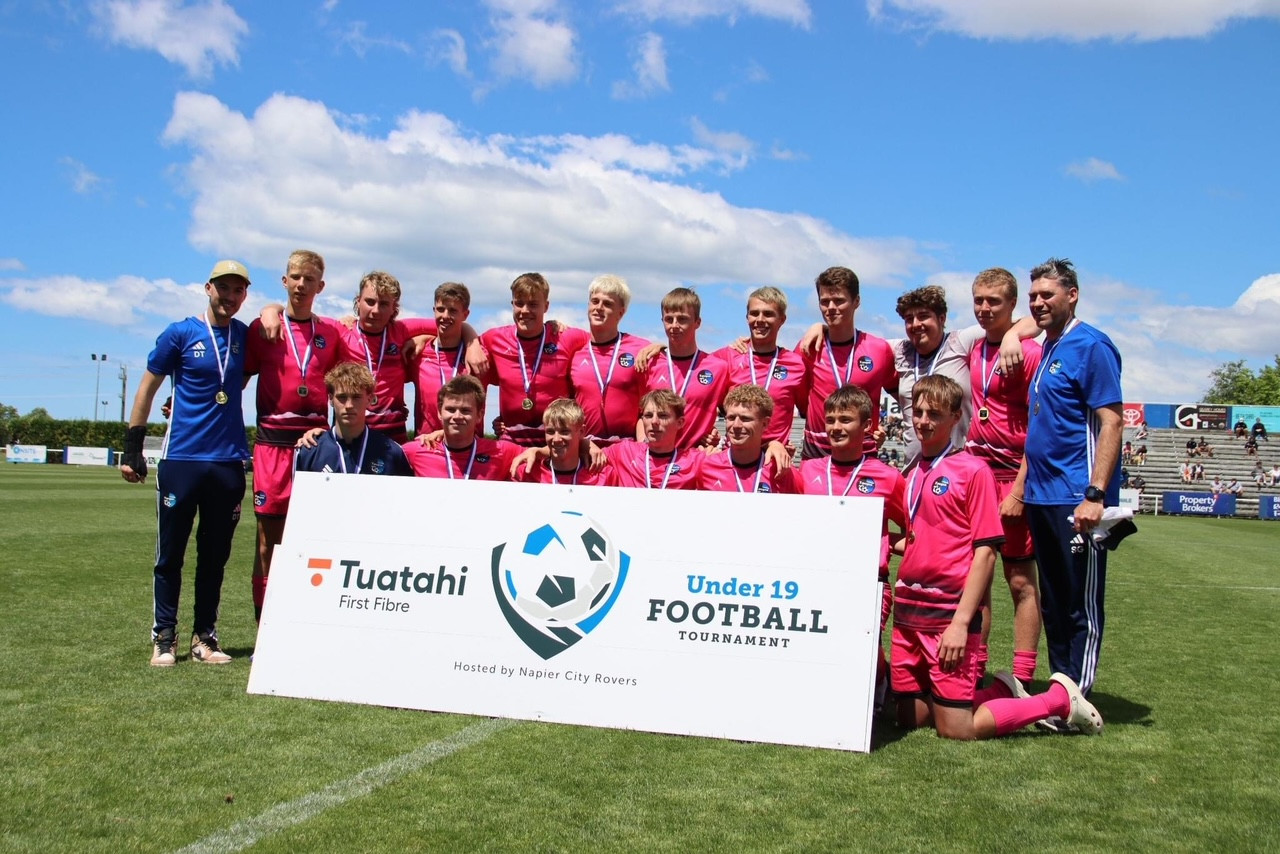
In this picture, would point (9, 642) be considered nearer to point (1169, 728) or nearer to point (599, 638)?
point (599, 638)

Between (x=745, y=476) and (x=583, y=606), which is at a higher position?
(x=745, y=476)

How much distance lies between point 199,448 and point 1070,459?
4719mm

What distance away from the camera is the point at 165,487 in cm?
591

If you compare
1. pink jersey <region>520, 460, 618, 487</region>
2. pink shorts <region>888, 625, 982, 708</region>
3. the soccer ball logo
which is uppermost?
pink jersey <region>520, 460, 618, 487</region>

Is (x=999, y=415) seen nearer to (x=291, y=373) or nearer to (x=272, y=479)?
(x=291, y=373)

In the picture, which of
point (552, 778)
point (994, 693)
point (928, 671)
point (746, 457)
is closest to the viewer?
point (552, 778)

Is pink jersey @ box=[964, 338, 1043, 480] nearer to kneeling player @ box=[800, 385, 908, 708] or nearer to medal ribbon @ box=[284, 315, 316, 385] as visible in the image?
kneeling player @ box=[800, 385, 908, 708]

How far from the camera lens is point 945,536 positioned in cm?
476

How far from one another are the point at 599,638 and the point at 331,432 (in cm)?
211

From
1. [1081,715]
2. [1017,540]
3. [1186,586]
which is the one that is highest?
[1017,540]

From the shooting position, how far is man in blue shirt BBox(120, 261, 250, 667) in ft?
19.3

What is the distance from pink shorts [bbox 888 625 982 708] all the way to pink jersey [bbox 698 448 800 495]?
2.96 feet

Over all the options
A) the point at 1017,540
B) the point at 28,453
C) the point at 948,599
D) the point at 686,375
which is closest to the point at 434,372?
the point at 686,375

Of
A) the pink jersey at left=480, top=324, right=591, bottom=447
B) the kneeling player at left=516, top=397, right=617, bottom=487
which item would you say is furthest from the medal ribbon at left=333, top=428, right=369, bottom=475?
the pink jersey at left=480, top=324, right=591, bottom=447
